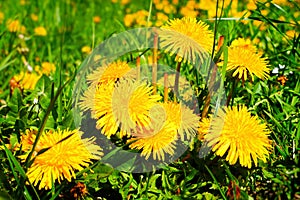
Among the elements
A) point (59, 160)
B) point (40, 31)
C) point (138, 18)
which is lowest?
point (59, 160)

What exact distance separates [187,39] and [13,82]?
85 centimetres

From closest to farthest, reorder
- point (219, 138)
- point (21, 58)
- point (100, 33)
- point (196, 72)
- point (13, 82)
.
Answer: point (219, 138), point (196, 72), point (13, 82), point (21, 58), point (100, 33)

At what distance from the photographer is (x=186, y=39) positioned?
130 centimetres

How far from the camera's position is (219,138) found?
46.2 inches

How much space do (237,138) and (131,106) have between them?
11.2 inches

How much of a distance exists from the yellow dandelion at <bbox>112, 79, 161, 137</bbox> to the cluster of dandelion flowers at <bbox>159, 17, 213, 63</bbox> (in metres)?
0.15

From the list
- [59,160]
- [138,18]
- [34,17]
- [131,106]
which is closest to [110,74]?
[131,106]

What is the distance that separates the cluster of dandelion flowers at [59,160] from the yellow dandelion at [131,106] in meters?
0.11

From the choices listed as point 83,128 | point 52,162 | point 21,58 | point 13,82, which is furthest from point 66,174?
point 21,58

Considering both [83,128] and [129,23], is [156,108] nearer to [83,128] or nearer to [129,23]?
[83,128]

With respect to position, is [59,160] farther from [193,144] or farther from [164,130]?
[193,144]

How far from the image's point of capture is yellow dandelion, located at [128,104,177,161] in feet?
3.94

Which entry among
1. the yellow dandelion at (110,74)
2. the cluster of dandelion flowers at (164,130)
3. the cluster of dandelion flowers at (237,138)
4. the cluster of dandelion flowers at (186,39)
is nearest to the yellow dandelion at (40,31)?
the yellow dandelion at (110,74)

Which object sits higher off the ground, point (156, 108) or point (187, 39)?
point (187, 39)
